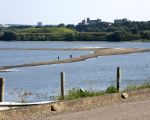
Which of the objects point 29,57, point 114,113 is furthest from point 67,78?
point 29,57

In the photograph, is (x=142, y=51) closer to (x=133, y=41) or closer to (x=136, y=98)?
(x=133, y=41)

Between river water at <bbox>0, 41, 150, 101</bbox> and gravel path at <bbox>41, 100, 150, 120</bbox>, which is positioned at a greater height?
gravel path at <bbox>41, 100, 150, 120</bbox>

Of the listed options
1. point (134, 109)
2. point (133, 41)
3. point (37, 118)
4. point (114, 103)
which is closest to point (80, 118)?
point (37, 118)

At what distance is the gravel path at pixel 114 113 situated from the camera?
13.7 m

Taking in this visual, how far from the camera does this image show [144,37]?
623ft

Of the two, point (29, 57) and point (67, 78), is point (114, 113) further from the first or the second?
point (29, 57)

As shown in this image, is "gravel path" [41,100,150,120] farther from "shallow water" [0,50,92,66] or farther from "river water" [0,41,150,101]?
"shallow water" [0,50,92,66]

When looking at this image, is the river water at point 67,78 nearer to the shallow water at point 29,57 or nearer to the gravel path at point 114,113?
the gravel path at point 114,113

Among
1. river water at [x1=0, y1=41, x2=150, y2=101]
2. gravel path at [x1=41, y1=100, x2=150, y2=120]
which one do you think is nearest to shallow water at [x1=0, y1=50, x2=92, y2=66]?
river water at [x1=0, y1=41, x2=150, y2=101]

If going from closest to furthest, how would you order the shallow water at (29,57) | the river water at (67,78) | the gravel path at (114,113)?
the gravel path at (114,113) < the river water at (67,78) < the shallow water at (29,57)

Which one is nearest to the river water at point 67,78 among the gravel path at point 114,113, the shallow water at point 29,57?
the gravel path at point 114,113

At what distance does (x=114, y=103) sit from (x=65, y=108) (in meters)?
1.99

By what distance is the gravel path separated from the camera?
1366 centimetres

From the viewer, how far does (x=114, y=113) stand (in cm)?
1442
